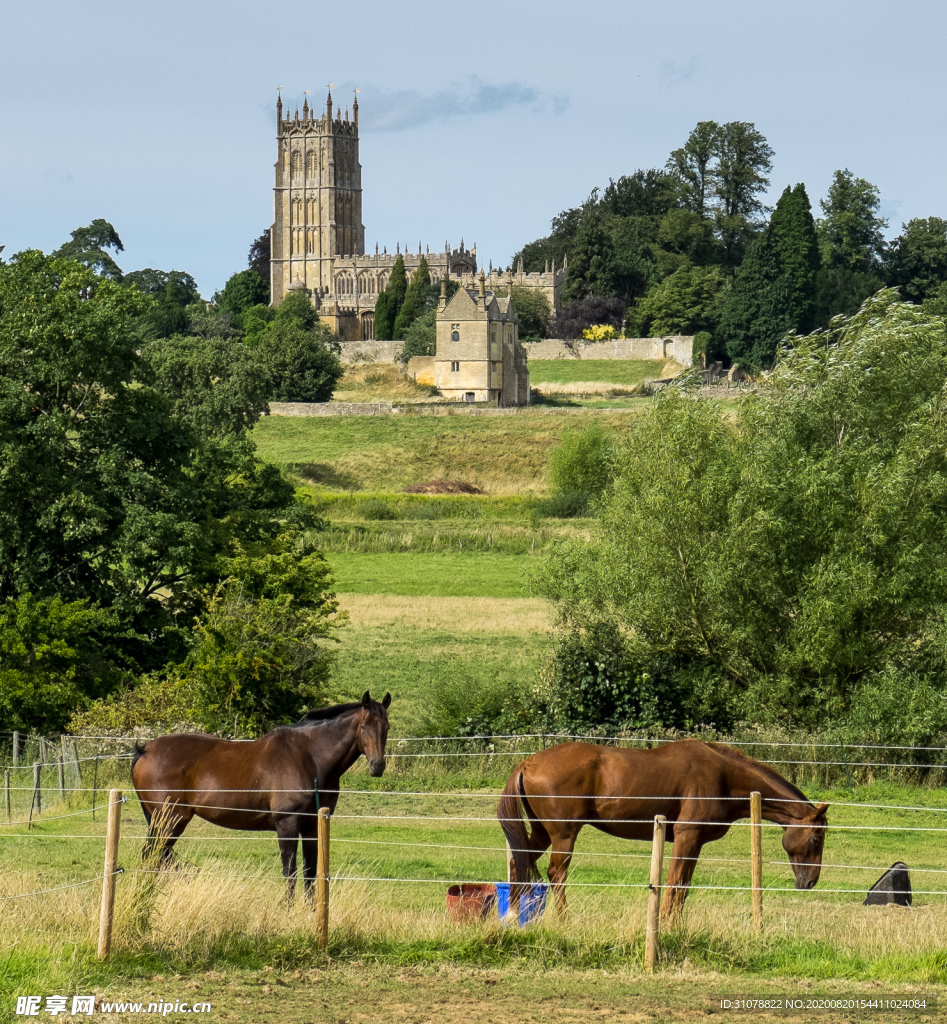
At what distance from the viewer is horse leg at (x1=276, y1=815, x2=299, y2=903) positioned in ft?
36.8

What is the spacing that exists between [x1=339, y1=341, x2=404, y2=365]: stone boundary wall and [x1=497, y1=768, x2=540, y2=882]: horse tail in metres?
98.1

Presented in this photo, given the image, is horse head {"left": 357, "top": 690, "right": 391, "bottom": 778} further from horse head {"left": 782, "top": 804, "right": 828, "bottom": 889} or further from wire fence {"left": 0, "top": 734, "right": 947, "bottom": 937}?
horse head {"left": 782, "top": 804, "right": 828, "bottom": 889}

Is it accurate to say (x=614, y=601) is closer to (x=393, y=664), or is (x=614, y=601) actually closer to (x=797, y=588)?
(x=797, y=588)

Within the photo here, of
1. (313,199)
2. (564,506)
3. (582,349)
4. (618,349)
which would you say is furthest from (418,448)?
(313,199)

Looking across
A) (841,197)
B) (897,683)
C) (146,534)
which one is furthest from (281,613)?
(841,197)

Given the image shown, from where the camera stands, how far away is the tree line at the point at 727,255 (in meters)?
101

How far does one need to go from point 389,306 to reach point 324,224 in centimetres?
3496

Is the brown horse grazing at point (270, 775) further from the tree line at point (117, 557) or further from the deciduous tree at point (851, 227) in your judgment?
the deciduous tree at point (851, 227)

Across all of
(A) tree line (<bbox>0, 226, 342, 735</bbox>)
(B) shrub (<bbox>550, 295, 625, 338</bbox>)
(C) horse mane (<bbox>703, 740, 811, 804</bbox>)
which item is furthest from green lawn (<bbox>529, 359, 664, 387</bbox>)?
(C) horse mane (<bbox>703, 740, 811, 804</bbox>)

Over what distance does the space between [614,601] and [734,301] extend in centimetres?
8198

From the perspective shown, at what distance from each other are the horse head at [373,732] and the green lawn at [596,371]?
90189 millimetres

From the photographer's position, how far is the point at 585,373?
341 ft

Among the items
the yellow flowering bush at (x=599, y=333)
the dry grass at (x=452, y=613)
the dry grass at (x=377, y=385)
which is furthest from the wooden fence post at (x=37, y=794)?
the yellow flowering bush at (x=599, y=333)

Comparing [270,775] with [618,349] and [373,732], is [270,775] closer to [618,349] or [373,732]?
[373,732]
